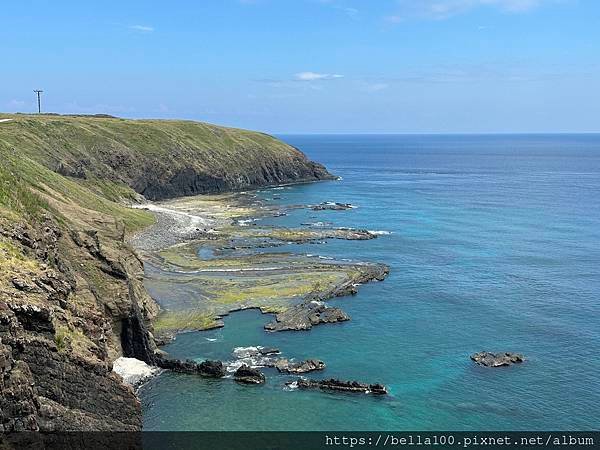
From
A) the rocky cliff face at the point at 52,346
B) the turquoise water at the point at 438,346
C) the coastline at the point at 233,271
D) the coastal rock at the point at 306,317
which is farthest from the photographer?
the coastline at the point at 233,271

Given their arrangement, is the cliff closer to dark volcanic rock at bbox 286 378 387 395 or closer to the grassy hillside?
dark volcanic rock at bbox 286 378 387 395

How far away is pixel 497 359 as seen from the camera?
194 ft

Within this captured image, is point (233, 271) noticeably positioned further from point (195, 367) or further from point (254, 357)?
point (195, 367)

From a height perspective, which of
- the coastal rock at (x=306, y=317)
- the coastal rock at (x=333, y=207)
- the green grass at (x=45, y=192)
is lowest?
the coastal rock at (x=306, y=317)

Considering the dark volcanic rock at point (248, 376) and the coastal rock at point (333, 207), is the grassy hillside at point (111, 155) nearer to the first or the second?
the coastal rock at point (333, 207)

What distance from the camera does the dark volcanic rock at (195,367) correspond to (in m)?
56.0

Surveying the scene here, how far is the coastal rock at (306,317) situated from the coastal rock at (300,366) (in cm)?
1012

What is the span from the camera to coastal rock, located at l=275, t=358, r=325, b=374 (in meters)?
57.3

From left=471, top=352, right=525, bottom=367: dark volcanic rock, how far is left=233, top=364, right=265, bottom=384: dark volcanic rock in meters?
22.4

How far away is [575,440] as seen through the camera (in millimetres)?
44844

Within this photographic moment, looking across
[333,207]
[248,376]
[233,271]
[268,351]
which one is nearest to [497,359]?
[268,351]

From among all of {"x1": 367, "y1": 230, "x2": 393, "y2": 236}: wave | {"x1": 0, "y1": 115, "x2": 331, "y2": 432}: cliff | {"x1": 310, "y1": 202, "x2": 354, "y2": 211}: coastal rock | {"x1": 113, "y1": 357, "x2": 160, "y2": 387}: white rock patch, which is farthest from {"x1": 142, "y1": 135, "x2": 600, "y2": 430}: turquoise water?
{"x1": 310, "y1": 202, "x2": 354, "y2": 211}: coastal rock

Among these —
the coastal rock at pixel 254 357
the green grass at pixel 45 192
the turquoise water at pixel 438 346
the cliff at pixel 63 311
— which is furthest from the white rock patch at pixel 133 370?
the green grass at pixel 45 192

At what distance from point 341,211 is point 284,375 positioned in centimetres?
10390
